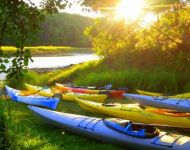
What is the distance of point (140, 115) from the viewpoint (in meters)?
8.73

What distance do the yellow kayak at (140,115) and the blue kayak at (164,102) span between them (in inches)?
46.6

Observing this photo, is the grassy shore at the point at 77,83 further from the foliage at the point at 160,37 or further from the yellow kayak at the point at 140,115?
the foliage at the point at 160,37

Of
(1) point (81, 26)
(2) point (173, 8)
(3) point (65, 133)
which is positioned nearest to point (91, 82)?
(2) point (173, 8)

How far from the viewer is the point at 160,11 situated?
16.9m

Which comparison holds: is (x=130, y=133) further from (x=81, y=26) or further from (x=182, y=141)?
(x=81, y=26)

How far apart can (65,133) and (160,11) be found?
33.3ft

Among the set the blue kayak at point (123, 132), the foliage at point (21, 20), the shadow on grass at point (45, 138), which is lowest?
the shadow on grass at point (45, 138)

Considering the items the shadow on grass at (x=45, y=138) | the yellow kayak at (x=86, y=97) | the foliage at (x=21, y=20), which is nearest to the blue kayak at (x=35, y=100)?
the yellow kayak at (x=86, y=97)

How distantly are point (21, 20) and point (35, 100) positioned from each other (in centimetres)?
814

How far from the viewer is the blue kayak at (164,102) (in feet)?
31.9

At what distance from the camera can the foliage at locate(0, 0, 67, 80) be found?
318 centimetres

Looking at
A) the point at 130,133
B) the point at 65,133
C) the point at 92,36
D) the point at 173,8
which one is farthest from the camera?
the point at 92,36

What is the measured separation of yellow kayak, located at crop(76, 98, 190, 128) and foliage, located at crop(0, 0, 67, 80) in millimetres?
5364

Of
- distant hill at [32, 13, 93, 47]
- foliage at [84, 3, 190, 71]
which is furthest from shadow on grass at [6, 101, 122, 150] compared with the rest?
distant hill at [32, 13, 93, 47]
